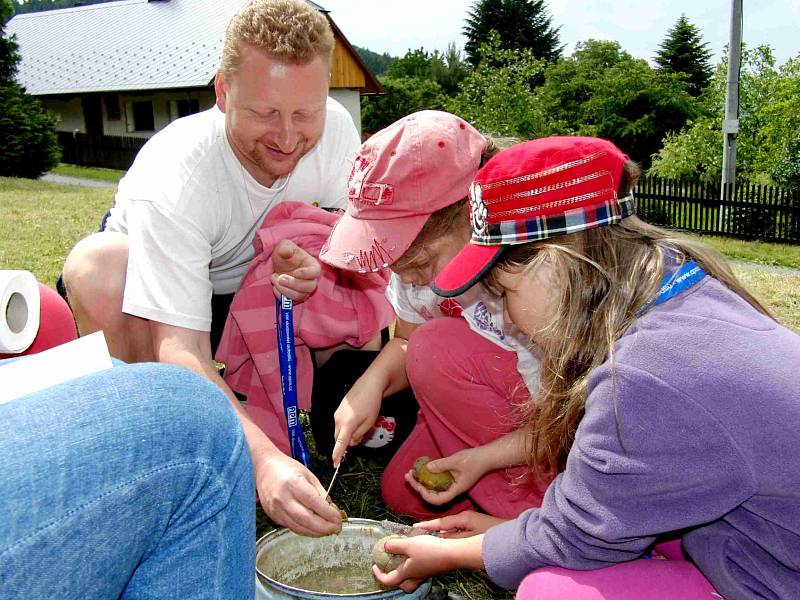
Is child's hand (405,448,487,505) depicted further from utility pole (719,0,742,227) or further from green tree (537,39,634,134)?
green tree (537,39,634,134)

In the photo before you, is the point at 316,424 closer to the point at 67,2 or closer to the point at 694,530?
the point at 694,530

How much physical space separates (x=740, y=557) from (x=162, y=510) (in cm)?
92

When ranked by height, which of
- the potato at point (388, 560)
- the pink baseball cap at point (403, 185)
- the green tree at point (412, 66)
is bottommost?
the potato at point (388, 560)

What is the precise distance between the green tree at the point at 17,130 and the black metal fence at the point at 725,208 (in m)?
12.3

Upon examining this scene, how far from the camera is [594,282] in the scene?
1.36 meters

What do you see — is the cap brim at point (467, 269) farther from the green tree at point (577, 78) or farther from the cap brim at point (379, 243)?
the green tree at point (577, 78)

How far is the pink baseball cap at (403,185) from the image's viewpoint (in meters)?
1.84

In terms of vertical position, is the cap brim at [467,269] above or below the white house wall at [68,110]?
below

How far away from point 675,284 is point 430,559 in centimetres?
70

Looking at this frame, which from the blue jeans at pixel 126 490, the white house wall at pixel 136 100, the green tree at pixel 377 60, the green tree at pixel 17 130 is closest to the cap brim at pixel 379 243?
the blue jeans at pixel 126 490

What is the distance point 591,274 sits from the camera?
1362 millimetres

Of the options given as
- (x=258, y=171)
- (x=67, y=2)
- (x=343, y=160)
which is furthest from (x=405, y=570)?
(x=67, y=2)

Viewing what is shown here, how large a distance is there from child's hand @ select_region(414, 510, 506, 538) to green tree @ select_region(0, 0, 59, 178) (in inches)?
678

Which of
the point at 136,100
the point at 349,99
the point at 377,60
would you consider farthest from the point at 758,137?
the point at 377,60
